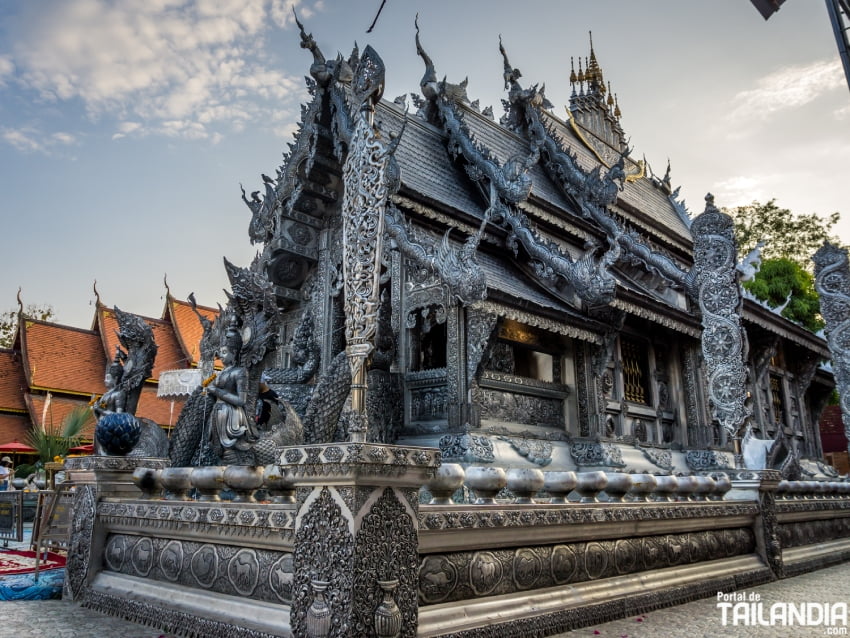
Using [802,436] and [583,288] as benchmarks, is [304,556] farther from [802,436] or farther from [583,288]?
[802,436]

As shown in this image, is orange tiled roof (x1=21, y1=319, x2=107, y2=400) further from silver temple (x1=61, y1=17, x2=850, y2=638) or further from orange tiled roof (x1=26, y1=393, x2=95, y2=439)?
silver temple (x1=61, y1=17, x2=850, y2=638)

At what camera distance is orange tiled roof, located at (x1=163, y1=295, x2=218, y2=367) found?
19.1 meters

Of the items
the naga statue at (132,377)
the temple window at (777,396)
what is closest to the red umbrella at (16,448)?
the naga statue at (132,377)

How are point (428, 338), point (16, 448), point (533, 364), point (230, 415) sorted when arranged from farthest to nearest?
1. point (16, 448)
2. point (533, 364)
3. point (428, 338)
4. point (230, 415)

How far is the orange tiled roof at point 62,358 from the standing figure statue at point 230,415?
13998 mm

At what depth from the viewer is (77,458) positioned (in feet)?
15.0

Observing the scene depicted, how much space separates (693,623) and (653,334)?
286 inches

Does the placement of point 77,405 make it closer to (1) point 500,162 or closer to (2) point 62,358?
(2) point 62,358

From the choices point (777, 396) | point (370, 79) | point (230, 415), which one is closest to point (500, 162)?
point (230, 415)

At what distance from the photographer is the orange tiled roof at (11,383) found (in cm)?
1680

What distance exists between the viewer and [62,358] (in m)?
18.1

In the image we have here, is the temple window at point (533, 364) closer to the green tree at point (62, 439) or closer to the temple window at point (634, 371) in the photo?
the temple window at point (634, 371)

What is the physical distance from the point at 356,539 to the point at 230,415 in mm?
2963

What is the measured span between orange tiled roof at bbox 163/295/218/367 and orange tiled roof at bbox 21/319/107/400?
7.01ft
